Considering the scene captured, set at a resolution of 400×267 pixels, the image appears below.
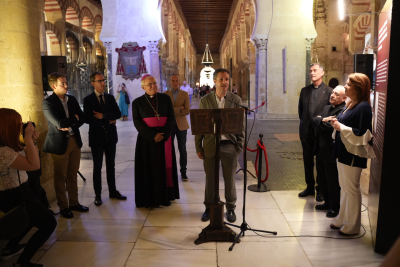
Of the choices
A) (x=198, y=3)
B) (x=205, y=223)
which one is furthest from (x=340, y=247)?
(x=198, y=3)

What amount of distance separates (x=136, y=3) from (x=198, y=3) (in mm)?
10418

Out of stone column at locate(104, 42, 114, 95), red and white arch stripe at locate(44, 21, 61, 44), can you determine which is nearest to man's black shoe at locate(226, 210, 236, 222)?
stone column at locate(104, 42, 114, 95)

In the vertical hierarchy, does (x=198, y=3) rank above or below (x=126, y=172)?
above

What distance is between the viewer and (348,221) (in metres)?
3.58

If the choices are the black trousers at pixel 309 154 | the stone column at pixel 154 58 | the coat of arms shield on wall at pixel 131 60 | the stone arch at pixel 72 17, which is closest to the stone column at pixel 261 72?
the stone column at pixel 154 58

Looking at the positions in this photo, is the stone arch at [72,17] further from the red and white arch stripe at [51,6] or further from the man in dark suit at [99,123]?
the man in dark suit at [99,123]

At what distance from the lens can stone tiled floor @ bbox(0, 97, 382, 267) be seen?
3135 mm

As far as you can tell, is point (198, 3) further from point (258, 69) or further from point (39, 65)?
point (39, 65)

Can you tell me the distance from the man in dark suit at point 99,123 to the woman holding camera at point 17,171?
1451 mm

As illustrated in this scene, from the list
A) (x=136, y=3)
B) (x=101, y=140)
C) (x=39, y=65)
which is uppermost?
(x=136, y=3)

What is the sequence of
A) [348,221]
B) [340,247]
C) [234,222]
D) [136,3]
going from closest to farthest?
[340,247], [348,221], [234,222], [136,3]

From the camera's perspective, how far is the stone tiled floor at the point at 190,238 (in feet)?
10.3

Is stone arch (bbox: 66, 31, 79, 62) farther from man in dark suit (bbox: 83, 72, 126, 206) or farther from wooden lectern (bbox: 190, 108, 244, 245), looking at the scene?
wooden lectern (bbox: 190, 108, 244, 245)

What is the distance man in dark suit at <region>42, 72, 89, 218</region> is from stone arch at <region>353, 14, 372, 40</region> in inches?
663
